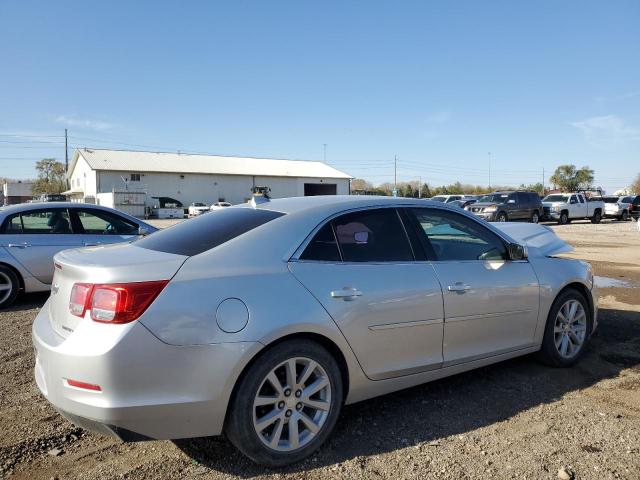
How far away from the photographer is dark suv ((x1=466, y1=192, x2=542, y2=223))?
2580 centimetres

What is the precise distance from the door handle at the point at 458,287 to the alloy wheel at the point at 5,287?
21.3 feet

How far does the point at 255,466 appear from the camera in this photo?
3109 mm

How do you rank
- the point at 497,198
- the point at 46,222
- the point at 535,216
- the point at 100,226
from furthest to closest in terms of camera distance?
1. the point at 535,216
2. the point at 497,198
3. the point at 100,226
4. the point at 46,222

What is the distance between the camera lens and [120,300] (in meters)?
2.77

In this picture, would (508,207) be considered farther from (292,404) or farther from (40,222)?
(292,404)

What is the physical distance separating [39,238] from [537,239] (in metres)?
6.74

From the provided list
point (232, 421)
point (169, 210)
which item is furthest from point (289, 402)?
point (169, 210)

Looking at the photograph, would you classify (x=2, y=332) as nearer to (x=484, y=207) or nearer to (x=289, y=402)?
(x=289, y=402)

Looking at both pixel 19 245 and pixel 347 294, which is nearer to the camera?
pixel 347 294

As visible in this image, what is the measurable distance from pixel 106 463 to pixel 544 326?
3633mm

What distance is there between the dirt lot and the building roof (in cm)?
5628

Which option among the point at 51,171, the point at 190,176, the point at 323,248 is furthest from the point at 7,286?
the point at 51,171

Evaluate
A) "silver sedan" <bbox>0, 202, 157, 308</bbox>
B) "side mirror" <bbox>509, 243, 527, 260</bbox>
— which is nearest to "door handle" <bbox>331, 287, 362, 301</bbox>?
"side mirror" <bbox>509, 243, 527, 260</bbox>

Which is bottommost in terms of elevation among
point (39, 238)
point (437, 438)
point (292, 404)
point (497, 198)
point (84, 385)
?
point (437, 438)
